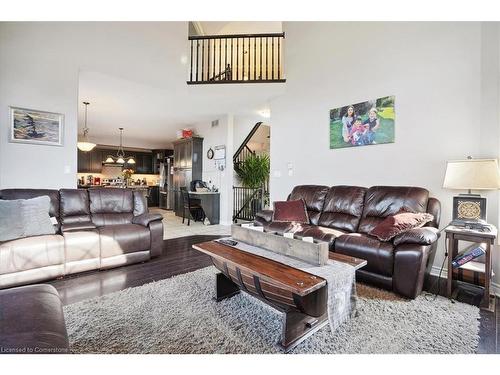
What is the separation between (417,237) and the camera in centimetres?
219

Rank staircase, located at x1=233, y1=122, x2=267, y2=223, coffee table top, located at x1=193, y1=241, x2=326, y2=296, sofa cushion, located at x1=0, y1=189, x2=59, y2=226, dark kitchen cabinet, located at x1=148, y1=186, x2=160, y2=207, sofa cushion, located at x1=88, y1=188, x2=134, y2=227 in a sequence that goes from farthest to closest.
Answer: dark kitchen cabinet, located at x1=148, y1=186, x2=160, y2=207 < staircase, located at x1=233, y1=122, x2=267, y2=223 < sofa cushion, located at x1=88, y1=188, x2=134, y2=227 < sofa cushion, located at x1=0, y1=189, x2=59, y2=226 < coffee table top, located at x1=193, y1=241, x2=326, y2=296

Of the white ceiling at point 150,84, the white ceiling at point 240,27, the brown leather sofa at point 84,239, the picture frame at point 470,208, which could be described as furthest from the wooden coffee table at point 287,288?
the white ceiling at point 240,27

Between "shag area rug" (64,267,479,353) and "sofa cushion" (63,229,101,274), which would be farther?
"sofa cushion" (63,229,101,274)

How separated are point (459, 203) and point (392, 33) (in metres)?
2.32

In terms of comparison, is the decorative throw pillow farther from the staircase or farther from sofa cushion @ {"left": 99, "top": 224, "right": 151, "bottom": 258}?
the staircase

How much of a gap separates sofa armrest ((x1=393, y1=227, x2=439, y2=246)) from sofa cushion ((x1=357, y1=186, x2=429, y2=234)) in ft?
1.60

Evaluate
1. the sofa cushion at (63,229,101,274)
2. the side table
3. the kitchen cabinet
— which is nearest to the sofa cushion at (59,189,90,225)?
the sofa cushion at (63,229,101,274)

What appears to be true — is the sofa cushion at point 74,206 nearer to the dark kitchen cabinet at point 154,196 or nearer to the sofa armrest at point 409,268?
the sofa armrest at point 409,268

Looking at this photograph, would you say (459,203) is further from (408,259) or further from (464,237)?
(408,259)

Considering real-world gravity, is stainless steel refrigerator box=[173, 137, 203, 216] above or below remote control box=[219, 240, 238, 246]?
above

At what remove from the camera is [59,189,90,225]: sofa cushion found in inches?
125

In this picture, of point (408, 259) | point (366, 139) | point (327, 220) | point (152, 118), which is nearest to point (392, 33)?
point (366, 139)

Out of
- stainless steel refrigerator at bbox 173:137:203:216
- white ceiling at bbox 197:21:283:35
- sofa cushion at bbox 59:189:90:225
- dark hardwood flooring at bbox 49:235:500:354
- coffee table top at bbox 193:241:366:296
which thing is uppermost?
white ceiling at bbox 197:21:283:35

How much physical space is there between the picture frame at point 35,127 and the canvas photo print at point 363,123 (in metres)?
4.11
